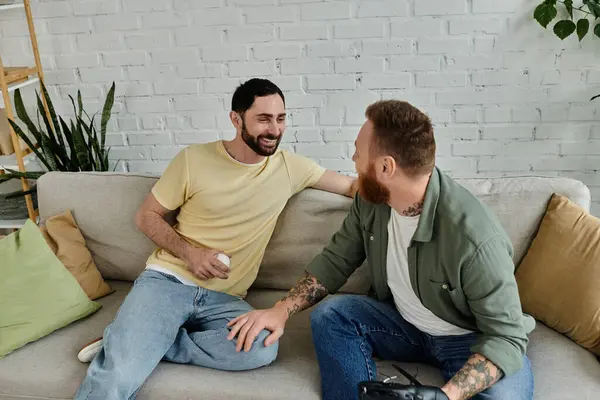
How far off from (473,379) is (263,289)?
100cm

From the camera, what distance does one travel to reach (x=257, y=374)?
1.77 metres

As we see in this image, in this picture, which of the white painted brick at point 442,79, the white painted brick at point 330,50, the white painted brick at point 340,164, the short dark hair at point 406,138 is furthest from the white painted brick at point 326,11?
the short dark hair at point 406,138

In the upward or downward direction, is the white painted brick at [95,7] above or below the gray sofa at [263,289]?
above

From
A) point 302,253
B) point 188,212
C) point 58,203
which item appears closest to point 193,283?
point 188,212

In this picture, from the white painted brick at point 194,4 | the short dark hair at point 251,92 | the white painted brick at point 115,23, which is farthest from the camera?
the white painted brick at point 115,23

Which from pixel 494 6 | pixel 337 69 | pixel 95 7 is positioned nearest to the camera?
pixel 494 6

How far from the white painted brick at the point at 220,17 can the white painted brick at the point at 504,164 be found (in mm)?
1312

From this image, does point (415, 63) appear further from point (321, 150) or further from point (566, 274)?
point (566, 274)

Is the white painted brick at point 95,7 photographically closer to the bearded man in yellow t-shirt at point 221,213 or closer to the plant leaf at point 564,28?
the bearded man in yellow t-shirt at point 221,213

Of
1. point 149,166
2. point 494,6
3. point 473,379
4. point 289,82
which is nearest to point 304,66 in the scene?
point 289,82

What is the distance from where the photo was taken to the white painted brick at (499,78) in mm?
2703

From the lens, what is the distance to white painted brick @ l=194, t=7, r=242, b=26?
9.24 feet

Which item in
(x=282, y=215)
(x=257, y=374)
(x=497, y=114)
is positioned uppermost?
(x=497, y=114)

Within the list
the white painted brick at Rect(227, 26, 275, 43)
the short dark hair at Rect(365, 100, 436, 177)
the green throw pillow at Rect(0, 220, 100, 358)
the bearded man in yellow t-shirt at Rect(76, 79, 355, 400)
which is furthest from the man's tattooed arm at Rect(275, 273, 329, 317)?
the white painted brick at Rect(227, 26, 275, 43)
